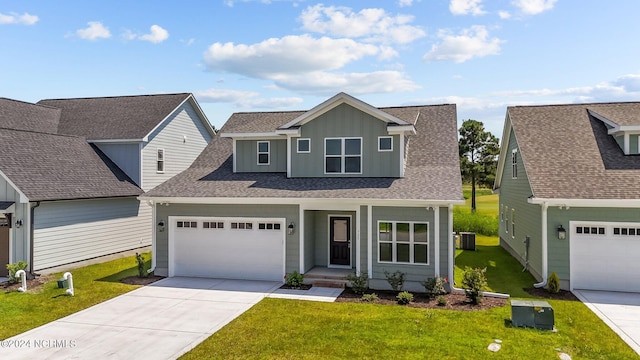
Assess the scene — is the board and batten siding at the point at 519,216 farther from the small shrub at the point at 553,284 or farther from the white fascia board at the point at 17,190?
the white fascia board at the point at 17,190

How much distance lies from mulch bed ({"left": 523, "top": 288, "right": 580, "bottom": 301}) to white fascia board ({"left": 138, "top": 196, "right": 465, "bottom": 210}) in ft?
12.5

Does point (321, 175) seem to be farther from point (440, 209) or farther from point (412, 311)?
point (412, 311)

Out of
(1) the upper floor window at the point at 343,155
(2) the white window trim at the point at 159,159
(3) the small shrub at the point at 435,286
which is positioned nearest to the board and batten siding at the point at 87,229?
(2) the white window trim at the point at 159,159

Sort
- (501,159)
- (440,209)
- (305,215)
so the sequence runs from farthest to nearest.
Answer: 1. (501,159)
2. (305,215)
3. (440,209)

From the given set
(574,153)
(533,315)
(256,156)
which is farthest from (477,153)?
(533,315)

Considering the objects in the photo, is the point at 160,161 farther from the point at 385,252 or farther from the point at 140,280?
the point at 385,252

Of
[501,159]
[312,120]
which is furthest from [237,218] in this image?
[501,159]

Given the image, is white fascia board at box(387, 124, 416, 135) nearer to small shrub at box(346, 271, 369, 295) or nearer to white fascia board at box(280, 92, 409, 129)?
white fascia board at box(280, 92, 409, 129)

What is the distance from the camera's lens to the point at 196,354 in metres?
8.49

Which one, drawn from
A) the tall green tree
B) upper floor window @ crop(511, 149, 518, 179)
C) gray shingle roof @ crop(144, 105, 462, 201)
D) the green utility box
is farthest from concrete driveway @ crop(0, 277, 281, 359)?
the tall green tree

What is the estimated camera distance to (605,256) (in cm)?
1318

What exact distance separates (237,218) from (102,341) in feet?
20.7

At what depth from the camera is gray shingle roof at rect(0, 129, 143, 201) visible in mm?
15406

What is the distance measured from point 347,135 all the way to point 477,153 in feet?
110
